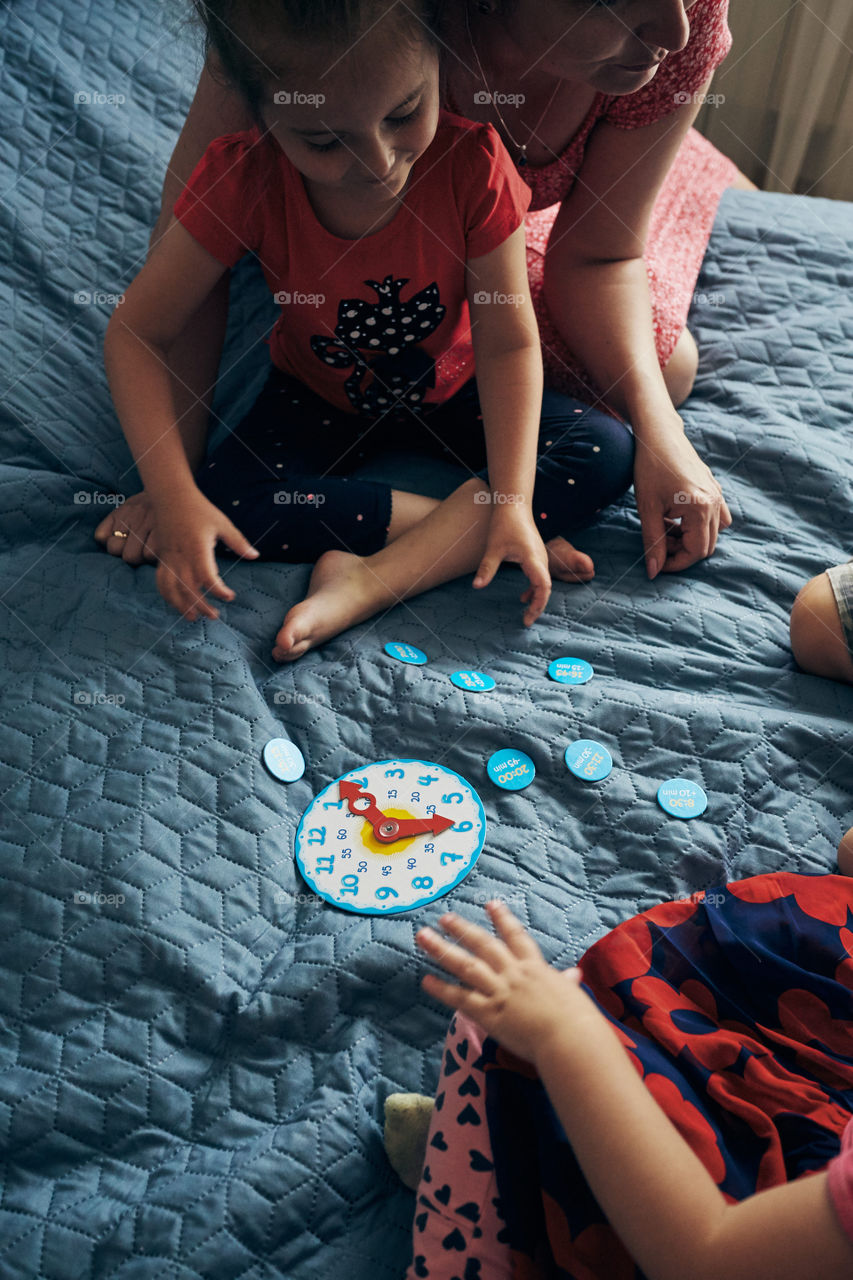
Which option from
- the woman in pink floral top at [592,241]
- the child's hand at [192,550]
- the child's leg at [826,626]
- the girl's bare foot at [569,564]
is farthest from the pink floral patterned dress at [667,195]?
the child's hand at [192,550]

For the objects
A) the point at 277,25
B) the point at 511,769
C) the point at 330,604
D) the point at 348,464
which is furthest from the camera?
the point at 348,464

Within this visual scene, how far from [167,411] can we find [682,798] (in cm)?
65

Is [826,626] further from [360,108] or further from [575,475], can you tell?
[360,108]

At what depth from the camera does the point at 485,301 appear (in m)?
1.03

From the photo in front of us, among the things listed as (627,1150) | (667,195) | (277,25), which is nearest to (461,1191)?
(627,1150)

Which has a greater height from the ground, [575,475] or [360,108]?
[360,108]

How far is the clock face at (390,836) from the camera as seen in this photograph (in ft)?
2.53

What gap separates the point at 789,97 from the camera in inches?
83.7

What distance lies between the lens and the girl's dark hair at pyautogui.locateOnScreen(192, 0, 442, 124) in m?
0.75

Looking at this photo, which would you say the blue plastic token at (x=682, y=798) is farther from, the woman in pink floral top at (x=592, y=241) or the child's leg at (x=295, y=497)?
the child's leg at (x=295, y=497)

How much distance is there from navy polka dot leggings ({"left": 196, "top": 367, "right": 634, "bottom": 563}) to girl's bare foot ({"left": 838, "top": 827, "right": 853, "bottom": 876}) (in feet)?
1.57

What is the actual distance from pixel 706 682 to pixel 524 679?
0.19m

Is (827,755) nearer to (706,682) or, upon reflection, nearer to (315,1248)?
(706,682)

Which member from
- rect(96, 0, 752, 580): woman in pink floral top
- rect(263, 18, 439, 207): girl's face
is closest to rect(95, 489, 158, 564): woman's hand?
rect(96, 0, 752, 580): woman in pink floral top
